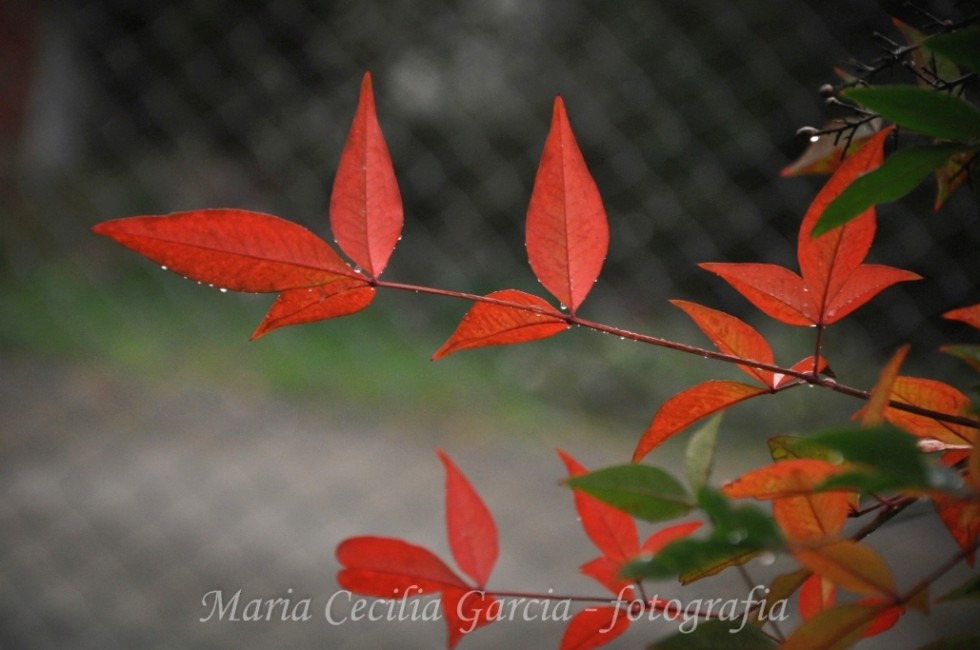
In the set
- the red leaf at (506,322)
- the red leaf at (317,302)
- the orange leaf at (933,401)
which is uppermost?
the red leaf at (317,302)

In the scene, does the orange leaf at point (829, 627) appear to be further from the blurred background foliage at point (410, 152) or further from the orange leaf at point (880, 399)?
the blurred background foliage at point (410, 152)

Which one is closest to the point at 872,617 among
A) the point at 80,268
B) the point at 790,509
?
the point at 790,509

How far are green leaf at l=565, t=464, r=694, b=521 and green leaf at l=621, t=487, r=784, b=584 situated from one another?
0.05ft

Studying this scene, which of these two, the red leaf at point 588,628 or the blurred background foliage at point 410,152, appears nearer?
the red leaf at point 588,628

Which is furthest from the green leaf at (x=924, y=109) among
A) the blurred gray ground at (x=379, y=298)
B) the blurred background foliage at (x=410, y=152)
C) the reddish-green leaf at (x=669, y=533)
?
the blurred background foliage at (x=410, y=152)

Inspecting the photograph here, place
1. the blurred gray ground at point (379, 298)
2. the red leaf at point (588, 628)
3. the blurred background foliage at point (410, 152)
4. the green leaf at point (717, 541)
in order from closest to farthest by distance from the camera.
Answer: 1. the green leaf at point (717, 541)
2. the red leaf at point (588, 628)
3. the blurred gray ground at point (379, 298)
4. the blurred background foliage at point (410, 152)

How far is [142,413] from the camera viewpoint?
1721 mm

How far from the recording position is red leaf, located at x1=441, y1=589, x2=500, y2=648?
22 cm

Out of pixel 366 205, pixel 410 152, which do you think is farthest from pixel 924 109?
pixel 410 152

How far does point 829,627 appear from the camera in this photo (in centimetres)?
14

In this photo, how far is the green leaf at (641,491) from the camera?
136 millimetres

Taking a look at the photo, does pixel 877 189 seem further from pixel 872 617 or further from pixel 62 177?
pixel 62 177

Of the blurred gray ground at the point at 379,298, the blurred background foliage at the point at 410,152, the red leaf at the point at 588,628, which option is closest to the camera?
the red leaf at the point at 588,628

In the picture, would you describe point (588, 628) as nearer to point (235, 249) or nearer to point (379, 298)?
point (235, 249)
